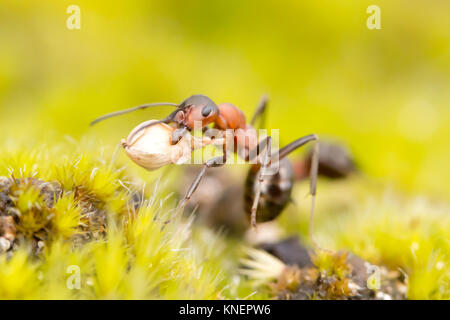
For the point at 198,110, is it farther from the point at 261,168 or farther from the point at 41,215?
the point at 41,215

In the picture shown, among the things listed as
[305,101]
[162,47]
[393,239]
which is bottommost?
[393,239]

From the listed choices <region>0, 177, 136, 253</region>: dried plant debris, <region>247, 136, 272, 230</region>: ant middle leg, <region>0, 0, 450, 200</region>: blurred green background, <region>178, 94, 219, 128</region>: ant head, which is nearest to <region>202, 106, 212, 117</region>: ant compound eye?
<region>178, 94, 219, 128</region>: ant head

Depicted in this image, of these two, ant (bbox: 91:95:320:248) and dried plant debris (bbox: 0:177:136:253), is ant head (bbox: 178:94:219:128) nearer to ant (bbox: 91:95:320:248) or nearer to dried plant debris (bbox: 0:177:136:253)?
ant (bbox: 91:95:320:248)

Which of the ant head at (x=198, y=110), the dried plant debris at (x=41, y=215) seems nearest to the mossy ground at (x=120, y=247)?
the dried plant debris at (x=41, y=215)

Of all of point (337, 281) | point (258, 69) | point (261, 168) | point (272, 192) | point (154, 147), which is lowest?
point (337, 281)

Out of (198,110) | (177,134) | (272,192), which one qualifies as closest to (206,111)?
(198,110)

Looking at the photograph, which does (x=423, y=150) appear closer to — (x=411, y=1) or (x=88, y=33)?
(x=411, y=1)

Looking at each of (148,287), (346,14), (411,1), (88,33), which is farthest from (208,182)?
(411,1)
